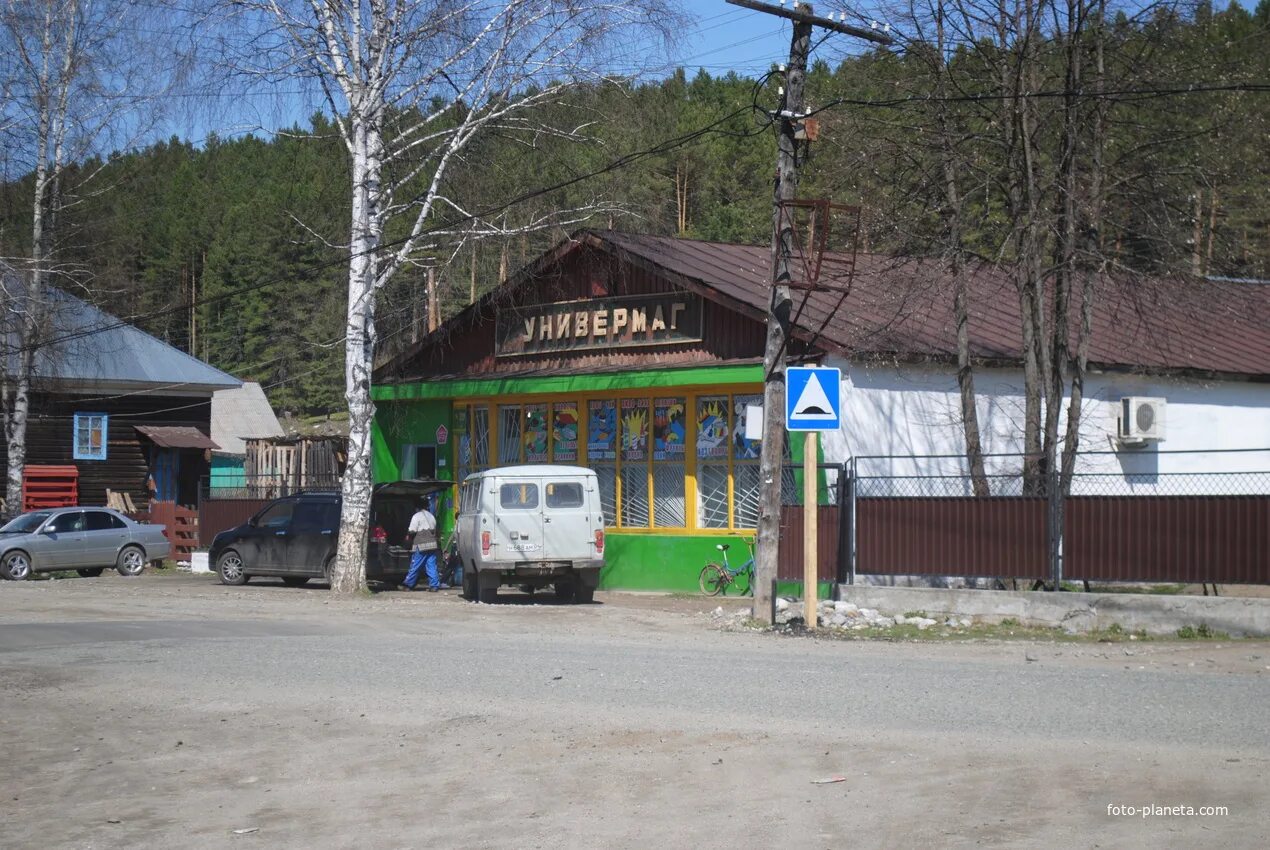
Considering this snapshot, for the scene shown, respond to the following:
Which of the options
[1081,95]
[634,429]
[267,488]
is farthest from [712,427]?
[267,488]

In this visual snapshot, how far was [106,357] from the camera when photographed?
41.7m

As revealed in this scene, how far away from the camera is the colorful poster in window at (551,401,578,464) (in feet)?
90.1

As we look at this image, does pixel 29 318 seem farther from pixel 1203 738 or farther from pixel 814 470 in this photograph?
pixel 1203 738

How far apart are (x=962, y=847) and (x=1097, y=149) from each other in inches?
585

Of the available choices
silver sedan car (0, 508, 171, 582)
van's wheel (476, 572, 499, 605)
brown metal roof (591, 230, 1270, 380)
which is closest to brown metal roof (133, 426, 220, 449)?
silver sedan car (0, 508, 171, 582)

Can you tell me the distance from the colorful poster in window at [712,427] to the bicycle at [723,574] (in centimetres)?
170

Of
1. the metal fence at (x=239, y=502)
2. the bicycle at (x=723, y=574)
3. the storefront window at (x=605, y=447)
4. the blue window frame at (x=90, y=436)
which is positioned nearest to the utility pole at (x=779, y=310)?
the bicycle at (x=723, y=574)

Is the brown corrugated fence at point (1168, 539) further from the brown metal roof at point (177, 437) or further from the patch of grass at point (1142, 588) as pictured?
the brown metal roof at point (177, 437)

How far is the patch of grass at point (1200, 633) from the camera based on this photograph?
15.8 meters

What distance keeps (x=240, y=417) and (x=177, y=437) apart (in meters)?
30.5

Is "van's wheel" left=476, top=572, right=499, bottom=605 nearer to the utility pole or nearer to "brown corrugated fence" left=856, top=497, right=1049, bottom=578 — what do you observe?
the utility pole

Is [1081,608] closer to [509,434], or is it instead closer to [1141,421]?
[1141,421]

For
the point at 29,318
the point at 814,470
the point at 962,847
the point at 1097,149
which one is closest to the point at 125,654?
the point at 814,470

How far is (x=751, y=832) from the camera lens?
724 cm
